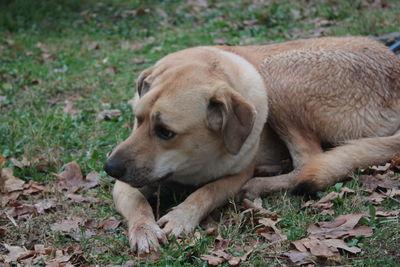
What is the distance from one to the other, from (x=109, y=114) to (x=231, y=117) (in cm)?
270

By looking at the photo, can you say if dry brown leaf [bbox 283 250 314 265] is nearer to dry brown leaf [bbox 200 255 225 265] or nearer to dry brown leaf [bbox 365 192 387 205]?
dry brown leaf [bbox 200 255 225 265]

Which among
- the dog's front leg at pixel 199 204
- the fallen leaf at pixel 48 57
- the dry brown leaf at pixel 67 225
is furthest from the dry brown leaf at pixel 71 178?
the fallen leaf at pixel 48 57

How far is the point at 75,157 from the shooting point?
17.0 ft

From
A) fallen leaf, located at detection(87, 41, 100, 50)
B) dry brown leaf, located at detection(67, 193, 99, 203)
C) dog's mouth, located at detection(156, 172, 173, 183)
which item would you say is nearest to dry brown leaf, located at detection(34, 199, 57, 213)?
dry brown leaf, located at detection(67, 193, 99, 203)

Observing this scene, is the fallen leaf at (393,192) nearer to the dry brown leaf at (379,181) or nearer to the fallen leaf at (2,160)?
the dry brown leaf at (379,181)

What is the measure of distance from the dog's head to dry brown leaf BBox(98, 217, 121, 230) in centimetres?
43

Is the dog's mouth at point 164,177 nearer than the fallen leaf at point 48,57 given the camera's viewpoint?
Yes

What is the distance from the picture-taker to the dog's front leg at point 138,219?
3.40 m

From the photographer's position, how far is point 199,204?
381 cm

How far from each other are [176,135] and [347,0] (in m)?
7.10

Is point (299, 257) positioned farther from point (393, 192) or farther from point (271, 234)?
point (393, 192)

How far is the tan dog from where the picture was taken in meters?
3.68

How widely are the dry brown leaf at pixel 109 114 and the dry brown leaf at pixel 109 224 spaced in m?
2.27

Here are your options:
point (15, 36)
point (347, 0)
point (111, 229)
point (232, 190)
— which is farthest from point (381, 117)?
point (15, 36)
